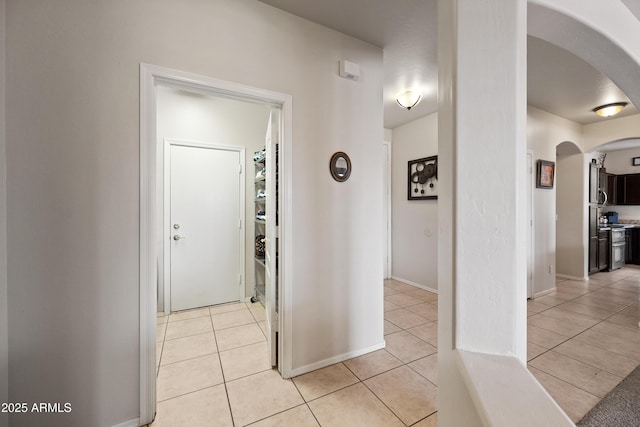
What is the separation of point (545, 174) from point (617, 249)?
11.0ft

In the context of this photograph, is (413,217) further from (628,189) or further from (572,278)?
(628,189)

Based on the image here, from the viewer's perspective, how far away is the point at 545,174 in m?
3.77

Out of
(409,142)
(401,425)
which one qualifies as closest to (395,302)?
(401,425)

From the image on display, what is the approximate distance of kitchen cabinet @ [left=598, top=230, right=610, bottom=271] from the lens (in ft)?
15.8

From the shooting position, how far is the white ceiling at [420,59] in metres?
1.80

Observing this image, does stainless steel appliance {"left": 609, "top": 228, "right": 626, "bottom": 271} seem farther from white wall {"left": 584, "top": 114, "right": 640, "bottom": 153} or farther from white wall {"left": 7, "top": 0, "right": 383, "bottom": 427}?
white wall {"left": 7, "top": 0, "right": 383, "bottom": 427}

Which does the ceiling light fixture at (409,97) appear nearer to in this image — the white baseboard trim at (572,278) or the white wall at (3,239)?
the white wall at (3,239)

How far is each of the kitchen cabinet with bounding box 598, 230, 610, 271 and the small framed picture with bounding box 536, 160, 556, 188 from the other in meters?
2.28

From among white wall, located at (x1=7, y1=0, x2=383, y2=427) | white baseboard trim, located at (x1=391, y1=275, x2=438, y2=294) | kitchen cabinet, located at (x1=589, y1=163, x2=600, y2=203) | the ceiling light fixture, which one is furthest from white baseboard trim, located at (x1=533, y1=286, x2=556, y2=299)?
white wall, located at (x1=7, y1=0, x2=383, y2=427)

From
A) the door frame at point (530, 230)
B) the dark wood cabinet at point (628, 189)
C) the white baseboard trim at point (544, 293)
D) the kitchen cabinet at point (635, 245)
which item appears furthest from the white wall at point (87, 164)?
the kitchen cabinet at point (635, 245)

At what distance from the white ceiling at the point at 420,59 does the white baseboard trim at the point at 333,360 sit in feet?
8.79

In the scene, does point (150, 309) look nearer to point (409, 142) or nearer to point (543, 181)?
point (409, 142)

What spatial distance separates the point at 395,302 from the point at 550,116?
3772 millimetres

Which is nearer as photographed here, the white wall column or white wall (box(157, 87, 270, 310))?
the white wall column
